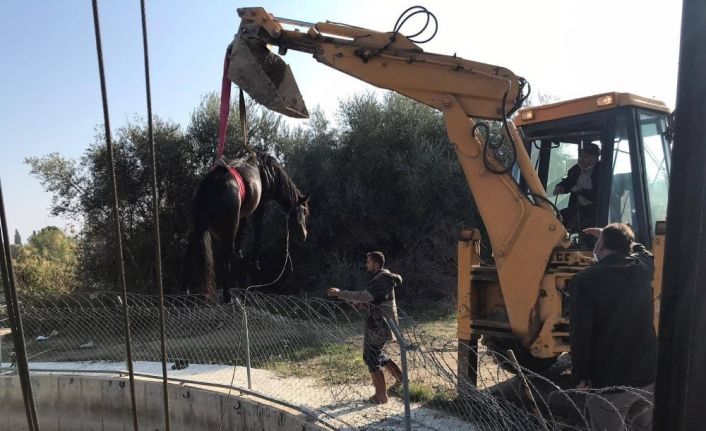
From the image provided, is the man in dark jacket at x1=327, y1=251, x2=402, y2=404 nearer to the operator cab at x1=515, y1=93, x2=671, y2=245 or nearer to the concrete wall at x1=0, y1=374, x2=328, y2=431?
the concrete wall at x1=0, y1=374, x2=328, y2=431

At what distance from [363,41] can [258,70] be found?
1.14m

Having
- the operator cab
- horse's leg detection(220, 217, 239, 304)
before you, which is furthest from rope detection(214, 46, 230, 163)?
the operator cab

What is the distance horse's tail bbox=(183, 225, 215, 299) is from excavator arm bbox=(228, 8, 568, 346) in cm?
191

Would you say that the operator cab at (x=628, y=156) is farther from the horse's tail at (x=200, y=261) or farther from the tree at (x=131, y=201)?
→ the tree at (x=131, y=201)

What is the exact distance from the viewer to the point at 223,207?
19.2ft

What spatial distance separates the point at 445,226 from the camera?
1333 cm

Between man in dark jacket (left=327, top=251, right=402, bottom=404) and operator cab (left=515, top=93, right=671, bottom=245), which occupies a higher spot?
operator cab (left=515, top=93, right=671, bottom=245)

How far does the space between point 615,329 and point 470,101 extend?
9.00ft

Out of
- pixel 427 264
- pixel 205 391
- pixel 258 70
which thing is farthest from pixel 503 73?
pixel 427 264

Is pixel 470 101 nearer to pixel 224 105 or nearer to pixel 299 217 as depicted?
pixel 224 105

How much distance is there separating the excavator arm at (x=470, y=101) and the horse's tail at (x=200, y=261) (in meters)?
1.91

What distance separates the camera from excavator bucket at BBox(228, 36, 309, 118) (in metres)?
4.74

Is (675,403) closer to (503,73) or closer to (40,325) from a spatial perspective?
(503,73)

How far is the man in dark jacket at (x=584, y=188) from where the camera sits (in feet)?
19.1
